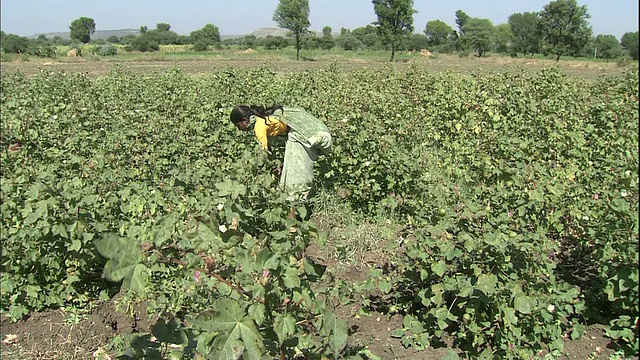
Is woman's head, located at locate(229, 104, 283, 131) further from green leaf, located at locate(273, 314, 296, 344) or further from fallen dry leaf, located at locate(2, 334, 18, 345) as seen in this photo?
green leaf, located at locate(273, 314, 296, 344)

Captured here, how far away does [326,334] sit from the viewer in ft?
6.66

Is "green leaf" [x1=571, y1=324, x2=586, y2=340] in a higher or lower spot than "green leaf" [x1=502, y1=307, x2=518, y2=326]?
lower

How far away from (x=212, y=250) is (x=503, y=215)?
1.69m

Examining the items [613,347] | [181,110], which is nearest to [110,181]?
[181,110]

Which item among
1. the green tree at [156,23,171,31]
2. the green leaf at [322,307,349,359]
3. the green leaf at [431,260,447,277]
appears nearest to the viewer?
the green leaf at [322,307,349,359]

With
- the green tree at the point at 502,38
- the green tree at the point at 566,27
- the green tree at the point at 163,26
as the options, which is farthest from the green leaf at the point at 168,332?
the green tree at the point at 163,26

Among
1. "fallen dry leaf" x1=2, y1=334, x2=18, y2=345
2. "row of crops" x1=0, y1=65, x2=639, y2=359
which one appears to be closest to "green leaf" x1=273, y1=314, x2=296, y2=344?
"row of crops" x1=0, y1=65, x2=639, y2=359

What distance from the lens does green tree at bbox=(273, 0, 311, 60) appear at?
45969 mm

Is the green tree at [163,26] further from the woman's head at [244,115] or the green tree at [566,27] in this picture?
the woman's head at [244,115]

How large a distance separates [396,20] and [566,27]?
1223 cm

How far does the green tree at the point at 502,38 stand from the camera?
7418cm

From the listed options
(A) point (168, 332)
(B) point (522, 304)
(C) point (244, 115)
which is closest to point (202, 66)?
(C) point (244, 115)

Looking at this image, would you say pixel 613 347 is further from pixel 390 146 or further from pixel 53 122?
pixel 53 122

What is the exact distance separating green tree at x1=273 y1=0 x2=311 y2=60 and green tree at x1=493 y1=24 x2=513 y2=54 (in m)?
23.9
